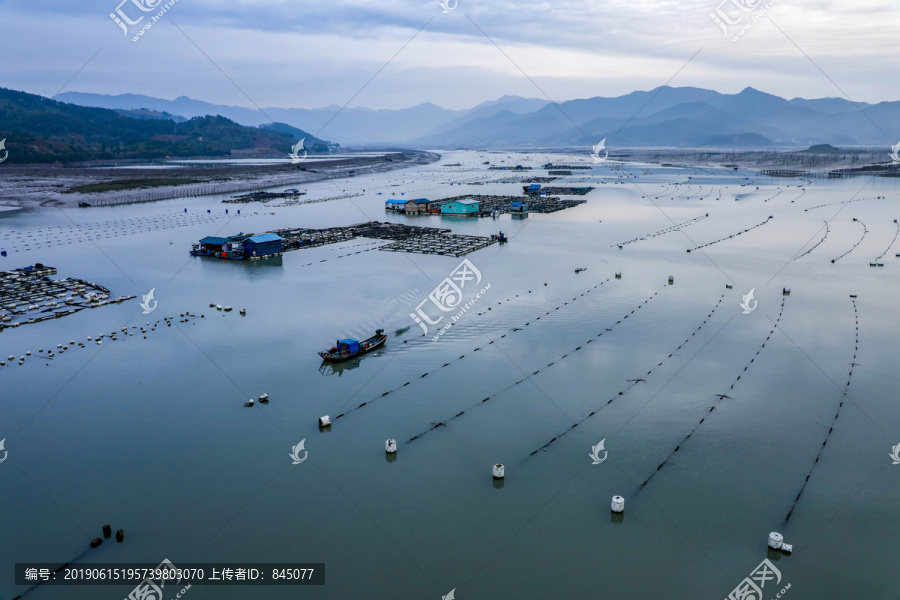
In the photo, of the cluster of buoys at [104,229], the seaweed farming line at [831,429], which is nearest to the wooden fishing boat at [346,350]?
the seaweed farming line at [831,429]

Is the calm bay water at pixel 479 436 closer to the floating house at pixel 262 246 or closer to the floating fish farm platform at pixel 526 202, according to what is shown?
the floating house at pixel 262 246

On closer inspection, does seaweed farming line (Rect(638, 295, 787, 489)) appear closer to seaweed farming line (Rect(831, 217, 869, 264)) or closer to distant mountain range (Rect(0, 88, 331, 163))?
seaweed farming line (Rect(831, 217, 869, 264))

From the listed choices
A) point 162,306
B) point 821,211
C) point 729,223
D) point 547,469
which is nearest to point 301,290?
point 162,306

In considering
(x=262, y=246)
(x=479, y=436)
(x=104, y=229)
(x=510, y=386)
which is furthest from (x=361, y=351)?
(x=104, y=229)

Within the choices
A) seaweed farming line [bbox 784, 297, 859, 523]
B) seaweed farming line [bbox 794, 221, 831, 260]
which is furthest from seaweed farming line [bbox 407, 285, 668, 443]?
seaweed farming line [bbox 794, 221, 831, 260]

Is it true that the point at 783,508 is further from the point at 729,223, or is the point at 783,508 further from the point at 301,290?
the point at 729,223

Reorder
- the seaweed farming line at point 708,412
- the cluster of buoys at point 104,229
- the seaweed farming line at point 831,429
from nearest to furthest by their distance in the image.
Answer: the seaweed farming line at point 831,429, the seaweed farming line at point 708,412, the cluster of buoys at point 104,229

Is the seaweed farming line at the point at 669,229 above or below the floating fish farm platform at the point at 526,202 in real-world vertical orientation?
below
